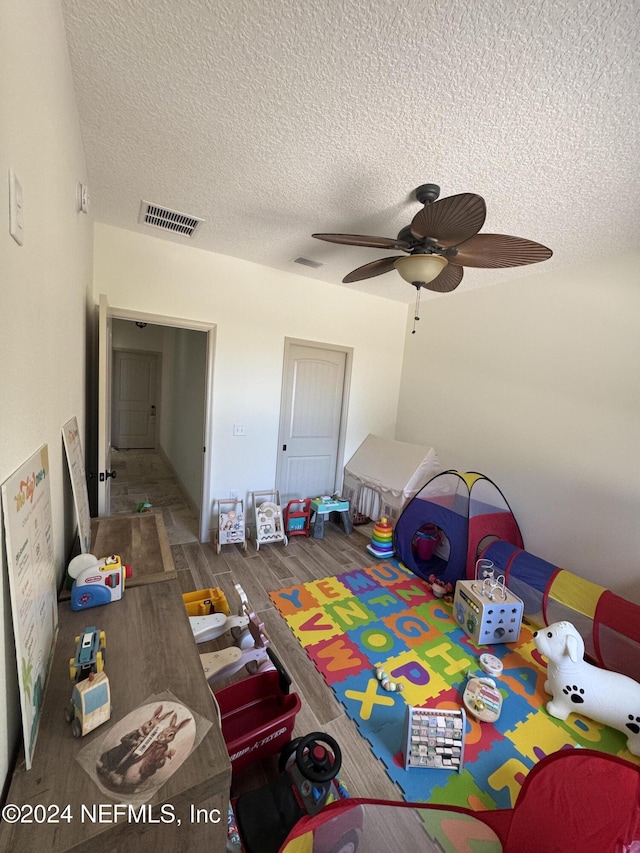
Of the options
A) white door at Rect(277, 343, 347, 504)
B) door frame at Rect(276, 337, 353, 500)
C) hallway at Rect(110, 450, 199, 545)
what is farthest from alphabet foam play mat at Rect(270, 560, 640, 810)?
hallway at Rect(110, 450, 199, 545)

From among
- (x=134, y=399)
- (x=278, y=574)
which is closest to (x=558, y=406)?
(x=278, y=574)

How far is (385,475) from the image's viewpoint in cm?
345

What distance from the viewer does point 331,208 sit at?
216cm

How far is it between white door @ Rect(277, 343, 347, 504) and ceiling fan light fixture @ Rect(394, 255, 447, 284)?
6.03 ft

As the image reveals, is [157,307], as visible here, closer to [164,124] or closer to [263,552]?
[164,124]

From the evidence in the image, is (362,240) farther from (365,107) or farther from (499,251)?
(499,251)

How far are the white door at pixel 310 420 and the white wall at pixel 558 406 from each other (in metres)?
1.22

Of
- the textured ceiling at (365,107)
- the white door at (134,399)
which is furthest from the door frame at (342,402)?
the white door at (134,399)

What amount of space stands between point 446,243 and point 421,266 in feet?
0.50

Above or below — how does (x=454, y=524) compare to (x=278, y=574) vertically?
above

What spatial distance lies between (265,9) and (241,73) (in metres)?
0.27

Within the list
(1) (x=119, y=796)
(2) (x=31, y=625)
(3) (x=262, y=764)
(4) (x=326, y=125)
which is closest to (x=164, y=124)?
(4) (x=326, y=125)

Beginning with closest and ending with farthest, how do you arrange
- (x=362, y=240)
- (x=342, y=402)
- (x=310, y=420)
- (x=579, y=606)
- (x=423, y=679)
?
(x=362, y=240) < (x=423, y=679) < (x=579, y=606) < (x=310, y=420) < (x=342, y=402)

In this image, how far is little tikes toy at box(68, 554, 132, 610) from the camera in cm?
122
